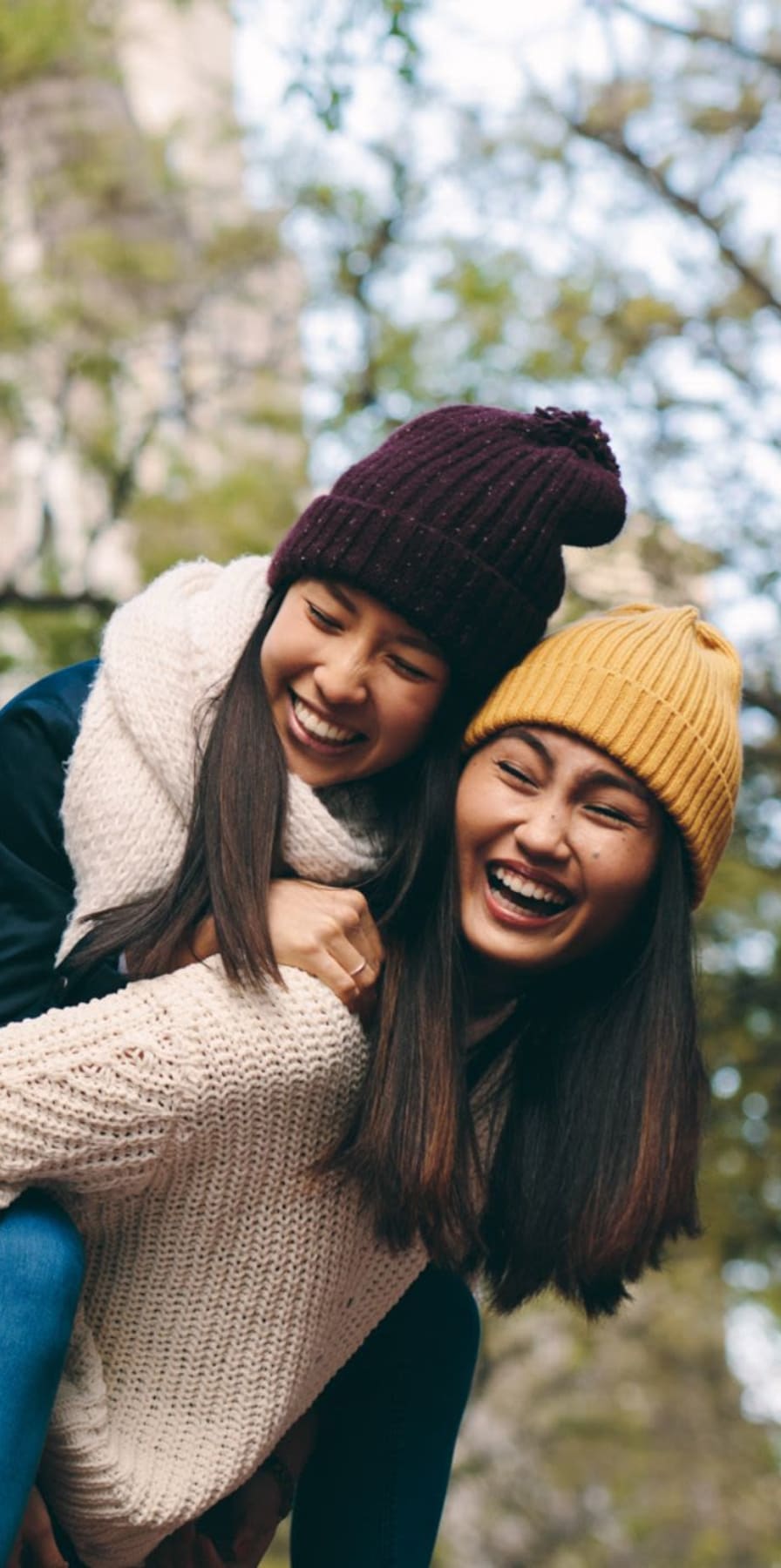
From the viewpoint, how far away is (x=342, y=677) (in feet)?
9.31

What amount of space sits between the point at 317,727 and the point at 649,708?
0.49 meters

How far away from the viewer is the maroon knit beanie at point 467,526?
114 inches

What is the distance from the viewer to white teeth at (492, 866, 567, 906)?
293 centimetres

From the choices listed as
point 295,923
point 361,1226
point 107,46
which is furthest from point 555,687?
point 107,46

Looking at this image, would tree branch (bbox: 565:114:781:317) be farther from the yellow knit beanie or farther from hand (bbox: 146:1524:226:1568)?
hand (bbox: 146:1524:226:1568)

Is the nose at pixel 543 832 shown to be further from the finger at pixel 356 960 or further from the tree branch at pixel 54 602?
the tree branch at pixel 54 602

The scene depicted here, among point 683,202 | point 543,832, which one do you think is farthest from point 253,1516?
point 683,202

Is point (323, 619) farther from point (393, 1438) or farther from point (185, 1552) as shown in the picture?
point (185, 1552)

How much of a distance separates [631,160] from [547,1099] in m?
5.36

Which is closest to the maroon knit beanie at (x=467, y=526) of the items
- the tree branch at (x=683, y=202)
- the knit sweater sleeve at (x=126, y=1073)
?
the knit sweater sleeve at (x=126, y=1073)

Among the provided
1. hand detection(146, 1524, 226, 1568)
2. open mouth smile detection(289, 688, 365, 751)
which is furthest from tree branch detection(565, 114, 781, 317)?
hand detection(146, 1524, 226, 1568)

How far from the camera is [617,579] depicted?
773 cm

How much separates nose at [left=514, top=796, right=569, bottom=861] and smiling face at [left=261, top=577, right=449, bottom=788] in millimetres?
219

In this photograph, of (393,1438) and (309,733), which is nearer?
(309,733)
